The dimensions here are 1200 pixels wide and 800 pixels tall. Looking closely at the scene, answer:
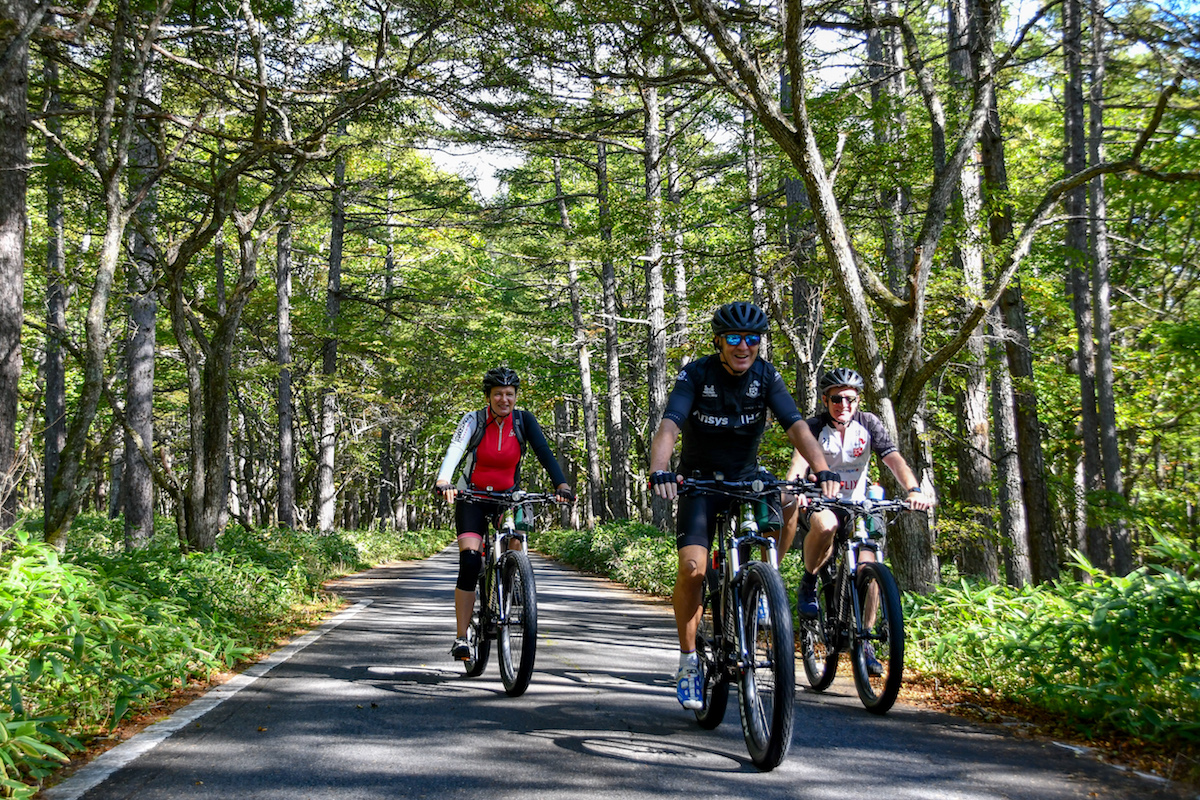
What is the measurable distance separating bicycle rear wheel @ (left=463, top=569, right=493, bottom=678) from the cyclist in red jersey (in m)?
0.07

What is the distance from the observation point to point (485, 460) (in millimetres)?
6629

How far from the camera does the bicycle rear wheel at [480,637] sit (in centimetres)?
650

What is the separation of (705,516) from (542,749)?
147 cm

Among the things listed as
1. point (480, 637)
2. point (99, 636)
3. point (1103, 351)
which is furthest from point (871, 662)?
point (1103, 351)

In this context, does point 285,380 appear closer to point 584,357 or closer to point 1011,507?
point 584,357

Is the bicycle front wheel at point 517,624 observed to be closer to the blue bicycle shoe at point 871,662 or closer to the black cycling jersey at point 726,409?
the black cycling jersey at point 726,409

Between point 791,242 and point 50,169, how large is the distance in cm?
1019

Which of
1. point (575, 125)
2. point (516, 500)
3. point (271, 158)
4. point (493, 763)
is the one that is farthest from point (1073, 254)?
point (575, 125)

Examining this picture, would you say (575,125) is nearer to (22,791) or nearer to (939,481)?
(939,481)

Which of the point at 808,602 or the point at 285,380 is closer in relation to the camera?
the point at 808,602

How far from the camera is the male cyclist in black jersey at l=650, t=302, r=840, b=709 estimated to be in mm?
4863

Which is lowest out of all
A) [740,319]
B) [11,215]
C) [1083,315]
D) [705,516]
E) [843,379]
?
[705,516]

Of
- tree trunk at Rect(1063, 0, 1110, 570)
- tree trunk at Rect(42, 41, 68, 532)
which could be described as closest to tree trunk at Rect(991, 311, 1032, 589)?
tree trunk at Rect(1063, 0, 1110, 570)

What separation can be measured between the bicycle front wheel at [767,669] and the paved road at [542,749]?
136 millimetres
